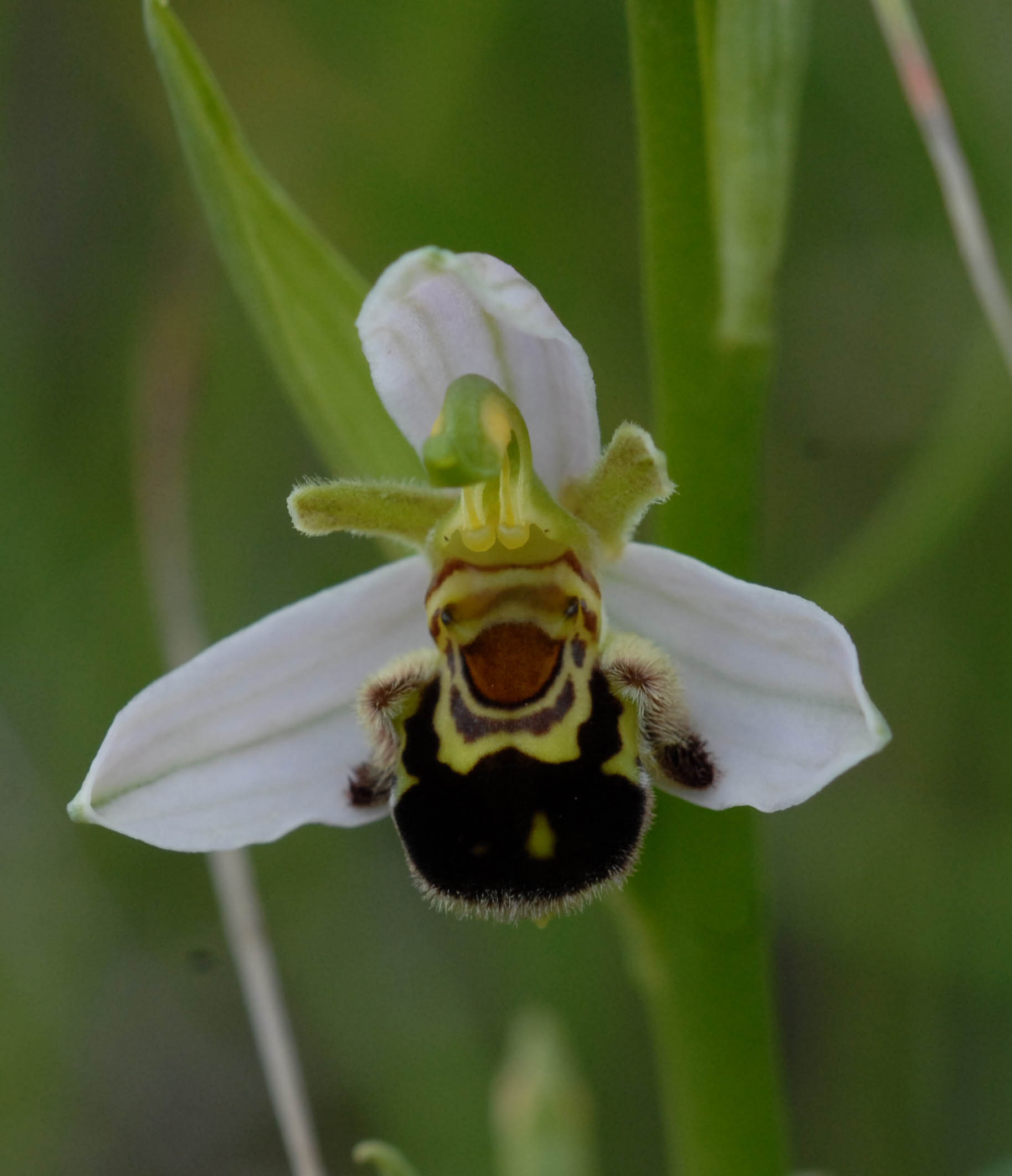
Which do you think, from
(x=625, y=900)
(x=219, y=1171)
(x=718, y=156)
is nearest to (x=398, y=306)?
(x=718, y=156)

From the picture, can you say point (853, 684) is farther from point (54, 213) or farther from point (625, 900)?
point (54, 213)

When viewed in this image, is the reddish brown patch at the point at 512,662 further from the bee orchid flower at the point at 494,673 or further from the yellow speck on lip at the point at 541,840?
the yellow speck on lip at the point at 541,840

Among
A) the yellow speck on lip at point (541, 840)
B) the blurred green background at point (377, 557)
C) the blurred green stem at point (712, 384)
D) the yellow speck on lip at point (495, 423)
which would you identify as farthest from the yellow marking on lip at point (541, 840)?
the blurred green background at point (377, 557)

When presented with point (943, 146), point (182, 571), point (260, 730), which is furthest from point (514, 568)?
point (182, 571)

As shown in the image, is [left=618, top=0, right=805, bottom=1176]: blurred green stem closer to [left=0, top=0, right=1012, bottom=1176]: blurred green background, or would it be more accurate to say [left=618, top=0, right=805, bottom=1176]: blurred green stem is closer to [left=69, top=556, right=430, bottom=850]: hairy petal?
[left=69, top=556, right=430, bottom=850]: hairy petal

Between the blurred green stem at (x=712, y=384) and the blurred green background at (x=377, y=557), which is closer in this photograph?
the blurred green stem at (x=712, y=384)

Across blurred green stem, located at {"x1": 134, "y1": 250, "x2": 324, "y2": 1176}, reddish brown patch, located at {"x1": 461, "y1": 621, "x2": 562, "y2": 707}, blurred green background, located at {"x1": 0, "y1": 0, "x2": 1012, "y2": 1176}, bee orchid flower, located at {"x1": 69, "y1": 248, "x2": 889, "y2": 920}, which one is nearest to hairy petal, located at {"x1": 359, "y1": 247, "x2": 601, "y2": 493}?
bee orchid flower, located at {"x1": 69, "y1": 248, "x2": 889, "y2": 920}

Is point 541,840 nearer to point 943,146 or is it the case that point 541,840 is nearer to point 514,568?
point 514,568
